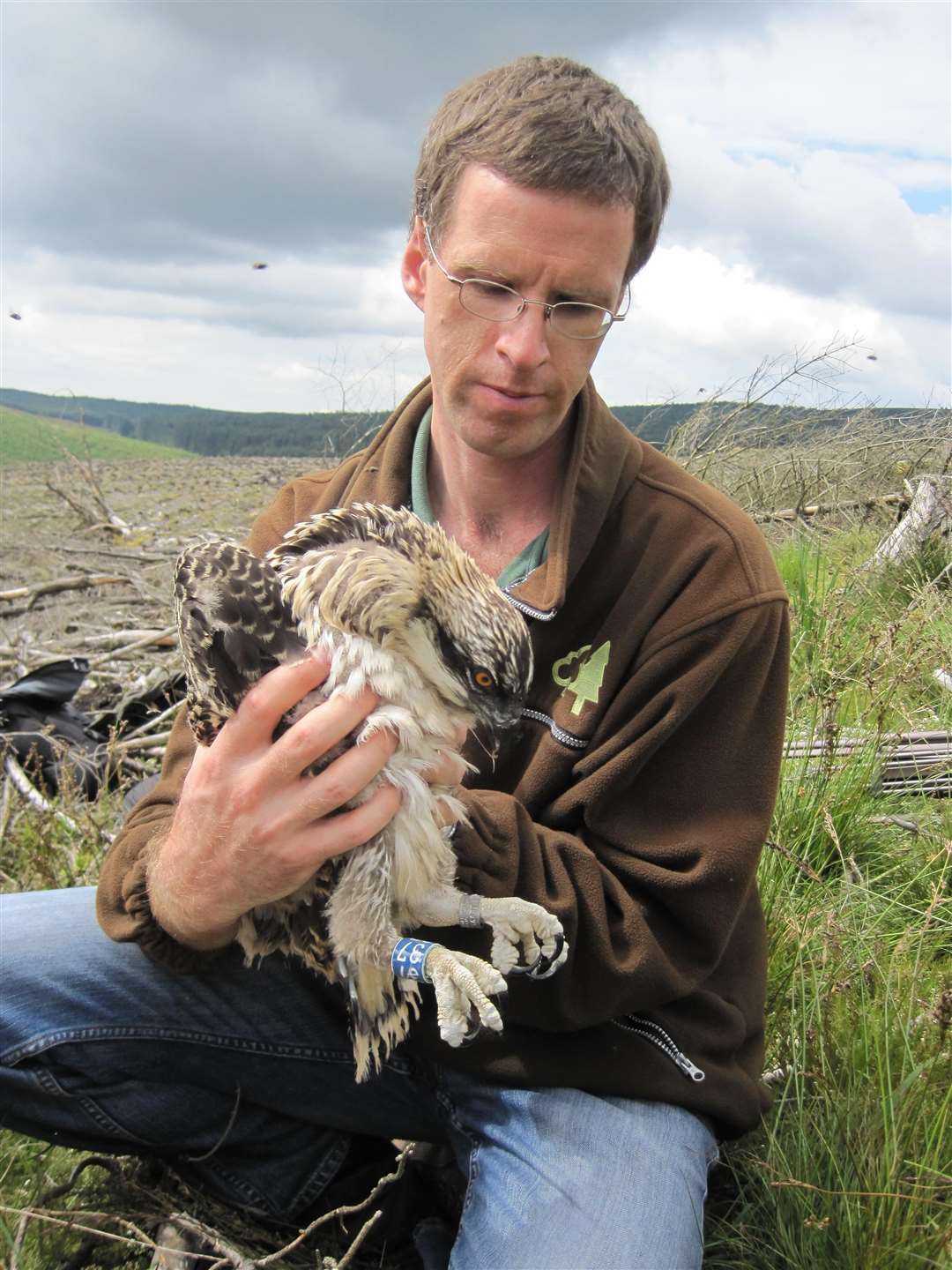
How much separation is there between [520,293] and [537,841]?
1386mm

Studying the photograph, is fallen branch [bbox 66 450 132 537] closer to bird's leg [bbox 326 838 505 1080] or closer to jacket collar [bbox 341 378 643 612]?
jacket collar [bbox 341 378 643 612]

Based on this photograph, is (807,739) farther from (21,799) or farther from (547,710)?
(21,799)

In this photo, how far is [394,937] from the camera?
205 cm

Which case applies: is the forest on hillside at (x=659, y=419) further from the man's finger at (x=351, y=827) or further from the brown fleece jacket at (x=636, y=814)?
the man's finger at (x=351, y=827)

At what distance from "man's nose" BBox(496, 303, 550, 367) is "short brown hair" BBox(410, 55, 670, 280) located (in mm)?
302

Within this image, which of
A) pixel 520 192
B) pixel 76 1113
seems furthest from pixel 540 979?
pixel 520 192

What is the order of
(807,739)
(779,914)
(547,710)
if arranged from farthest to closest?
1. (807,739)
2. (779,914)
3. (547,710)

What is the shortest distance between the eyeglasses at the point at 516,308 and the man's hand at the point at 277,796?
110 centimetres

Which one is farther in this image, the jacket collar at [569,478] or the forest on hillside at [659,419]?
the forest on hillside at [659,419]

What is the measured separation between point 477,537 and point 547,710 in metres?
0.66

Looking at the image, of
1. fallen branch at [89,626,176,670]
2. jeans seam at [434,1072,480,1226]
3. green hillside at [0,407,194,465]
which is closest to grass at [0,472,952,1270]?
jeans seam at [434,1072,480,1226]

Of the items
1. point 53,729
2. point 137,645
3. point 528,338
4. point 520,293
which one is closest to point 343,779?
point 528,338

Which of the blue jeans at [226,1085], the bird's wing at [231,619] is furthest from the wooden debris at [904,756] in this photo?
the bird's wing at [231,619]

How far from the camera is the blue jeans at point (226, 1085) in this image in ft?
7.47
